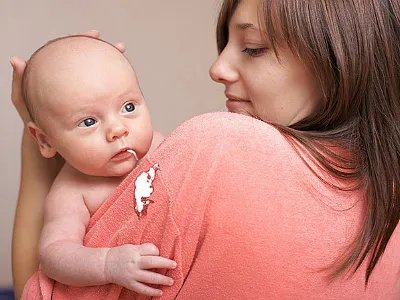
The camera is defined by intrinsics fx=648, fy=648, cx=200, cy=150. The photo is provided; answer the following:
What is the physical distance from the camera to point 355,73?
3.84 ft

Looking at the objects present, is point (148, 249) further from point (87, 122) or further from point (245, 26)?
point (245, 26)

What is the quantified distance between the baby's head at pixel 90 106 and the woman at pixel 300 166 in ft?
0.76

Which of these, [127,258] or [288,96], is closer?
[127,258]

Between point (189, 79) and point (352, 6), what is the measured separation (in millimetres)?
1419

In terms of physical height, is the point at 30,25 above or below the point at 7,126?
above

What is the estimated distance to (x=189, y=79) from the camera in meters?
2.55

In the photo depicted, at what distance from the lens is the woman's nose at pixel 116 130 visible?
47.8 inches

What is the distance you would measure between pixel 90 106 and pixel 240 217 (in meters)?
0.40

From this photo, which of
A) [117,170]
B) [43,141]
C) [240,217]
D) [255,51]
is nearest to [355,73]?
[255,51]

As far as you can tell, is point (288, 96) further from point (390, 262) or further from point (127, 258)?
point (127, 258)

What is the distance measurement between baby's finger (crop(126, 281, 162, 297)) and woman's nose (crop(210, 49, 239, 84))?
0.53 m

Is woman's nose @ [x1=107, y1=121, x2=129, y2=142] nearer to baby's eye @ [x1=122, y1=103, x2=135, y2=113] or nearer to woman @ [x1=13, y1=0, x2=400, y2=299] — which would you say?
baby's eye @ [x1=122, y1=103, x2=135, y2=113]

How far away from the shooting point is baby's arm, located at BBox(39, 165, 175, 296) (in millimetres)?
1009

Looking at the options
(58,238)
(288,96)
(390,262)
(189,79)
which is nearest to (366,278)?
(390,262)
